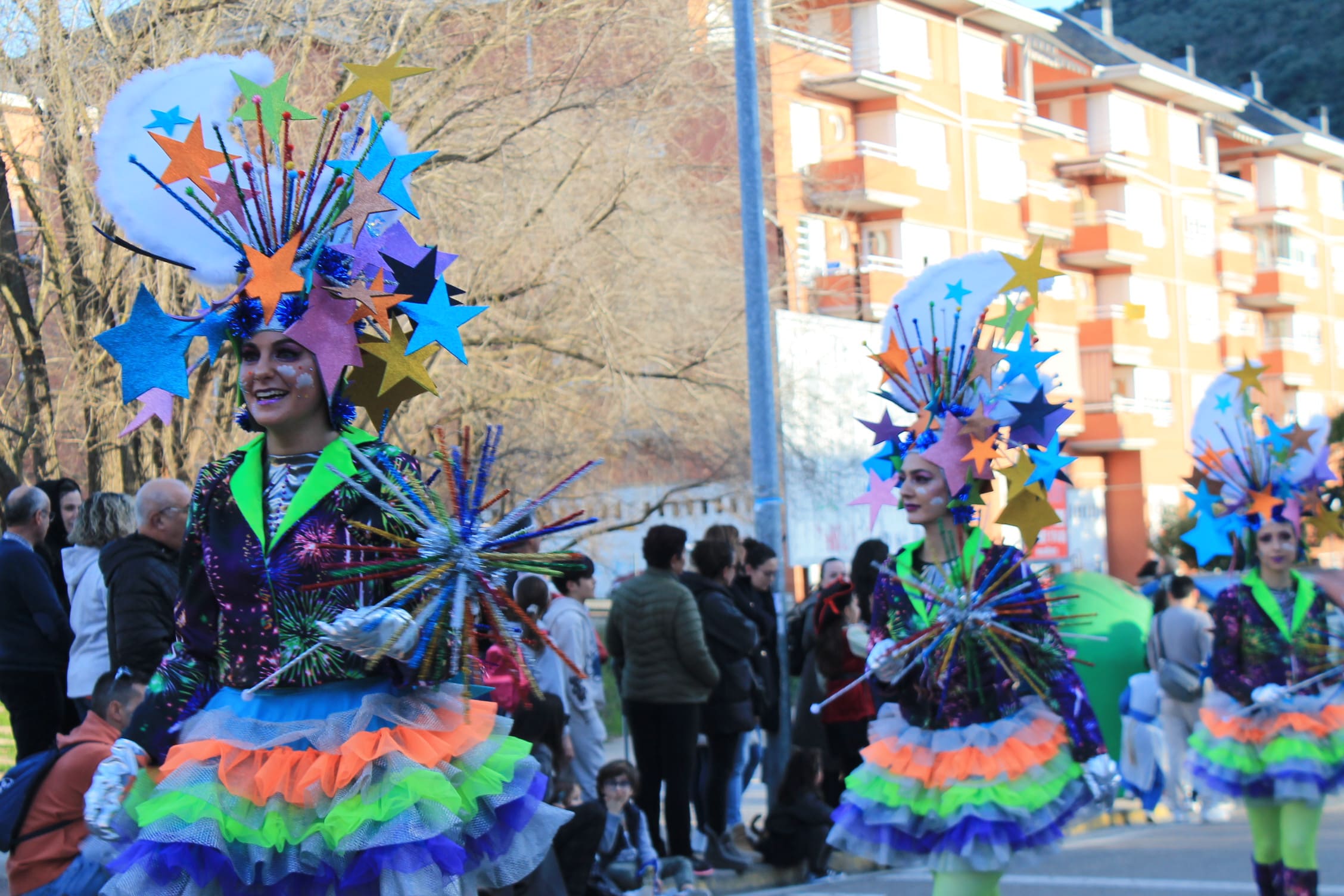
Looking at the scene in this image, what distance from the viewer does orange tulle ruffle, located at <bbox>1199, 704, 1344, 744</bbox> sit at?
263 inches

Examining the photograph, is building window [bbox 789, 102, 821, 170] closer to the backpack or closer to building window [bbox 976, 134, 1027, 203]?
building window [bbox 976, 134, 1027, 203]

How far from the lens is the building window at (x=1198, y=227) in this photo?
47.1m

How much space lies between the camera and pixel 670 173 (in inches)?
532

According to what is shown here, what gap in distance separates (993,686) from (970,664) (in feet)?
0.37

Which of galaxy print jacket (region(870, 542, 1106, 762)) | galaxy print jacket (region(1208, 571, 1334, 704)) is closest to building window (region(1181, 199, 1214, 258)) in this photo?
galaxy print jacket (region(1208, 571, 1334, 704))

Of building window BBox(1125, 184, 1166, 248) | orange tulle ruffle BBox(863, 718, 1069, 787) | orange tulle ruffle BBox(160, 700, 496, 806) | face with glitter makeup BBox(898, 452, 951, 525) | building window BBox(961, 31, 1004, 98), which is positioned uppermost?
building window BBox(961, 31, 1004, 98)

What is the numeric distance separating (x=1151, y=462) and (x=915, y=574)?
135 ft

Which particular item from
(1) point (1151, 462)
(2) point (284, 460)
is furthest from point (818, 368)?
(1) point (1151, 462)

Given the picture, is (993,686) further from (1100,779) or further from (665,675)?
(665,675)

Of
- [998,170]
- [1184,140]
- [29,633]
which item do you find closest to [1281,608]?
[29,633]

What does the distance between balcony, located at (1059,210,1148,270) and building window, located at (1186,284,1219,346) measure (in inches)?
182

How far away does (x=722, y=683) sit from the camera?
8.52 metres

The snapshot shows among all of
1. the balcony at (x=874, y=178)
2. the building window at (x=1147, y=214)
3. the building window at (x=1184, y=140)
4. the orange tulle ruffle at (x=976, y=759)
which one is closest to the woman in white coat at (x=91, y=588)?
the orange tulle ruffle at (x=976, y=759)

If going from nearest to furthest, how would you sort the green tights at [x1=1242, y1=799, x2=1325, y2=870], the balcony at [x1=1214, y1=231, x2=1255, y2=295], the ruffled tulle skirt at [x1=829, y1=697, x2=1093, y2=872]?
1. the ruffled tulle skirt at [x1=829, y1=697, x2=1093, y2=872]
2. the green tights at [x1=1242, y1=799, x2=1325, y2=870]
3. the balcony at [x1=1214, y1=231, x2=1255, y2=295]
